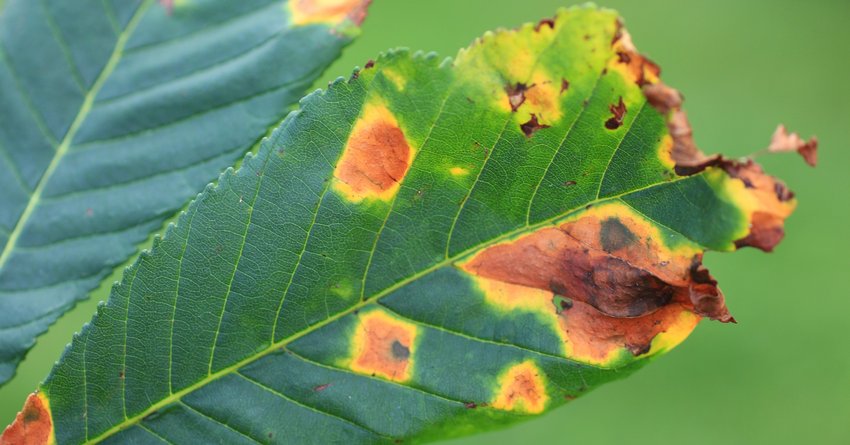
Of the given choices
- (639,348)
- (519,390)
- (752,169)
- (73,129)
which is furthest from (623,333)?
(73,129)

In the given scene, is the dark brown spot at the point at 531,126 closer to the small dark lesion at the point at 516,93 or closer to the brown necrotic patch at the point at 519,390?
the small dark lesion at the point at 516,93

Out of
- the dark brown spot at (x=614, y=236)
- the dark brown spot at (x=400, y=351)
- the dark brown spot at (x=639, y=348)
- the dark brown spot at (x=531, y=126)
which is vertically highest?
the dark brown spot at (x=531, y=126)

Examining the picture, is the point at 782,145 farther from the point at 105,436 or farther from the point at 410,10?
the point at 410,10

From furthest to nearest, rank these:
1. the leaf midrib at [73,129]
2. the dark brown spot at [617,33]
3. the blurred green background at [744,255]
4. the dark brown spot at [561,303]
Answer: the blurred green background at [744,255] → the leaf midrib at [73,129] → the dark brown spot at [561,303] → the dark brown spot at [617,33]

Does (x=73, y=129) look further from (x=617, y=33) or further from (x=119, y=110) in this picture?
(x=617, y=33)

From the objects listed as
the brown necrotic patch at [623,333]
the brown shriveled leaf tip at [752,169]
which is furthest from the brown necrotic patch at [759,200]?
the brown necrotic patch at [623,333]

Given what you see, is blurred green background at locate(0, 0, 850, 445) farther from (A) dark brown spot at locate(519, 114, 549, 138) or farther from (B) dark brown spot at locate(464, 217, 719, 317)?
(A) dark brown spot at locate(519, 114, 549, 138)

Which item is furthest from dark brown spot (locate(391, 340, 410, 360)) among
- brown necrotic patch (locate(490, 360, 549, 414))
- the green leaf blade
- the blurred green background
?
the blurred green background
